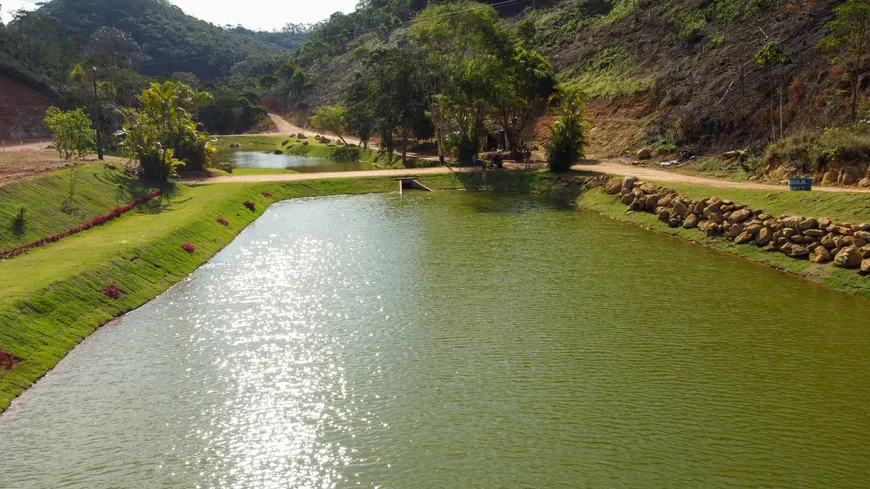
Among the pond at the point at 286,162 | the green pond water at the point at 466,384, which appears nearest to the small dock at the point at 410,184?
the pond at the point at 286,162

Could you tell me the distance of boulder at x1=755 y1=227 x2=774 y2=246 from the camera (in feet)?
131

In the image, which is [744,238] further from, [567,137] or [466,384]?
[567,137]

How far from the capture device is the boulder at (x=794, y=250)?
Result: 122 feet

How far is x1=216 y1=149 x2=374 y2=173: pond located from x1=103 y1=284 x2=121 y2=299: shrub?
209 ft

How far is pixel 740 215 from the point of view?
1690 inches

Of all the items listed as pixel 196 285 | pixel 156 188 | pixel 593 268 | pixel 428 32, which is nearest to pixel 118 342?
pixel 196 285

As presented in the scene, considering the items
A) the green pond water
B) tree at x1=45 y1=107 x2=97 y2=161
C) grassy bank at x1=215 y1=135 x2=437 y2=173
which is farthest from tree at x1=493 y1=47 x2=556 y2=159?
tree at x1=45 y1=107 x2=97 y2=161

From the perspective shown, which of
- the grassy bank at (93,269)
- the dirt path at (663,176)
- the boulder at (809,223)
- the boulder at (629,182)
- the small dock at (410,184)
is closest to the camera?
the grassy bank at (93,269)

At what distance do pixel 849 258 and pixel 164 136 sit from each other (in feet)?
213

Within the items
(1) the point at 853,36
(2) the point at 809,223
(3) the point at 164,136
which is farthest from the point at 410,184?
(2) the point at 809,223

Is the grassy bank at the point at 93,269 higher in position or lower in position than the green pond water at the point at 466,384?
higher

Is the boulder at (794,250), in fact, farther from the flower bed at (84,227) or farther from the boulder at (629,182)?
the flower bed at (84,227)

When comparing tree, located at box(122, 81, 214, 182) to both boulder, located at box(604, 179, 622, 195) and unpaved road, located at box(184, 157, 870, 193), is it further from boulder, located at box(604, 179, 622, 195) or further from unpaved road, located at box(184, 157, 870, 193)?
boulder, located at box(604, 179, 622, 195)

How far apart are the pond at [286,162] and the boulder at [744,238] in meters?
65.4
